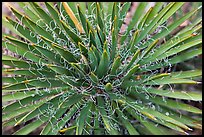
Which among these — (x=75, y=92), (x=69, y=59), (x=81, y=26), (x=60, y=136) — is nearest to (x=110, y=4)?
(x=81, y=26)

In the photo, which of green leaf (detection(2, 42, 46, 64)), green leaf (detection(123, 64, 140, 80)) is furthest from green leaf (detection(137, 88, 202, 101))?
green leaf (detection(2, 42, 46, 64))

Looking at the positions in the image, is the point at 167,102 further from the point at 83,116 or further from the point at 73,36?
the point at 73,36

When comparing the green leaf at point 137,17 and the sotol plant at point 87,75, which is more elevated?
the green leaf at point 137,17

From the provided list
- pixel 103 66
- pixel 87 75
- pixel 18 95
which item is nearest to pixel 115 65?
pixel 103 66

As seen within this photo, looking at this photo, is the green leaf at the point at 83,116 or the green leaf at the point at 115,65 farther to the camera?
the green leaf at the point at 83,116

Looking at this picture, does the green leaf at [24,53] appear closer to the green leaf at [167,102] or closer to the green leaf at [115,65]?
the green leaf at [115,65]

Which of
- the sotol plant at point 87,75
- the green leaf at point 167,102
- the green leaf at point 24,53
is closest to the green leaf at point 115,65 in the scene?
the sotol plant at point 87,75

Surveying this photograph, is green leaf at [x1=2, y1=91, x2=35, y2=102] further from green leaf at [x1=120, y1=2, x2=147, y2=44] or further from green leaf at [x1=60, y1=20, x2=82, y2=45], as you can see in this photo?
green leaf at [x1=120, y1=2, x2=147, y2=44]

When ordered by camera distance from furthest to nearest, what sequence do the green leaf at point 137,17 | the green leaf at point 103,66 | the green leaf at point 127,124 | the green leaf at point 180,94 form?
the green leaf at point 137,17, the green leaf at point 127,124, the green leaf at point 180,94, the green leaf at point 103,66

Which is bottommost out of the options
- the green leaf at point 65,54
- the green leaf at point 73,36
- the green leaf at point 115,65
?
the green leaf at point 115,65

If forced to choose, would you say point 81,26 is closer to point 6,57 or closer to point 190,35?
point 6,57

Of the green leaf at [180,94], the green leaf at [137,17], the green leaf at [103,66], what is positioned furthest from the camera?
the green leaf at [137,17]
